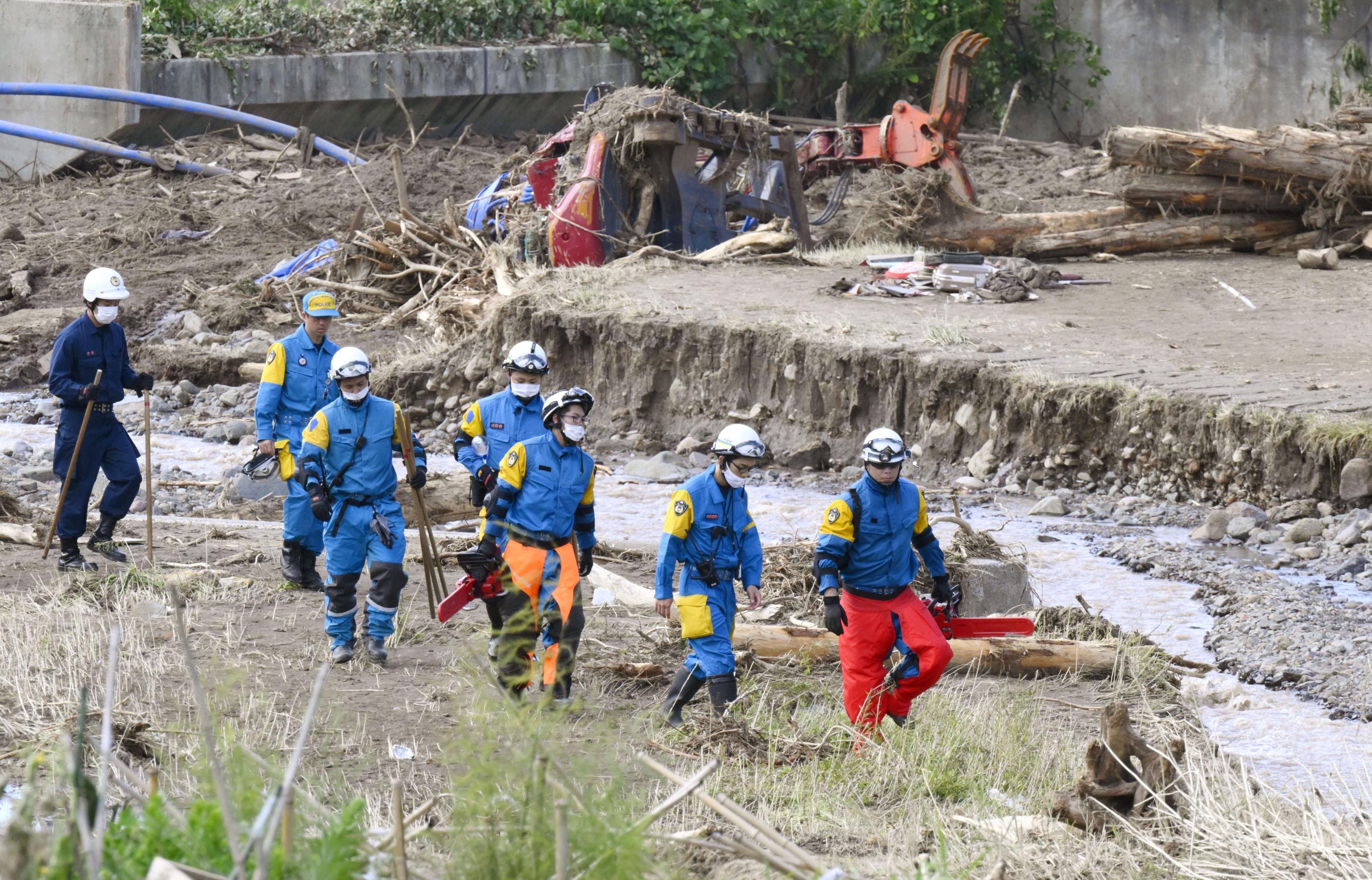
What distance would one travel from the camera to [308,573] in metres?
8.77

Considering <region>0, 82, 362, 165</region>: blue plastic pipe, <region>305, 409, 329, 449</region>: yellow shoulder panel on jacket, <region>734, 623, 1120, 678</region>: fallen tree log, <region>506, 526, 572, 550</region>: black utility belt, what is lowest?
<region>734, 623, 1120, 678</region>: fallen tree log

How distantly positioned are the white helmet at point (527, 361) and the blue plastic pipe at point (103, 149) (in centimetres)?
1758

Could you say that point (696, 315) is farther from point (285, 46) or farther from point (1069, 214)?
point (285, 46)

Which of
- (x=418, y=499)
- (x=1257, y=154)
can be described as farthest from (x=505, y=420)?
(x=1257, y=154)

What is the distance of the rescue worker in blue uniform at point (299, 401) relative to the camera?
8.46 meters

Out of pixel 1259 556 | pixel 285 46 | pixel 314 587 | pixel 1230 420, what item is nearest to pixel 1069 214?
pixel 1230 420

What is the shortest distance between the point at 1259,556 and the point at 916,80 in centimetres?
1946

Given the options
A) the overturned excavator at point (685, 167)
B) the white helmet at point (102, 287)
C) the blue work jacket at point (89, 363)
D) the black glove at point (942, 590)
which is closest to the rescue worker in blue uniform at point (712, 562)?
the black glove at point (942, 590)

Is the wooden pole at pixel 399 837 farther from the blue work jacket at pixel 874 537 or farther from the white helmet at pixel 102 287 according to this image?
the white helmet at pixel 102 287

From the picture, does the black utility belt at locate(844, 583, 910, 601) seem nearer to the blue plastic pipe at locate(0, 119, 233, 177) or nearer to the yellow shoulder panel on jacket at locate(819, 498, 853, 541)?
the yellow shoulder panel on jacket at locate(819, 498, 853, 541)

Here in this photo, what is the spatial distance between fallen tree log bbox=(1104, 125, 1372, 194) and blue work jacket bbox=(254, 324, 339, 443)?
36.6 feet

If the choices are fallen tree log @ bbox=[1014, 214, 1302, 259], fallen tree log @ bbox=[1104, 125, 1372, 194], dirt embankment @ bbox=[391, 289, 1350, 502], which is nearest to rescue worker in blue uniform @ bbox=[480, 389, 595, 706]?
dirt embankment @ bbox=[391, 289, 1350, 502]

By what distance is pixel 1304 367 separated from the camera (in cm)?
1159

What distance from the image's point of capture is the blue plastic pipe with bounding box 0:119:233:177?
22828mm
